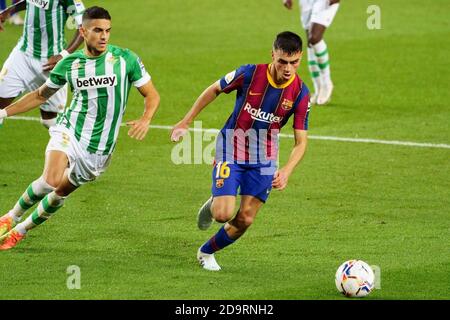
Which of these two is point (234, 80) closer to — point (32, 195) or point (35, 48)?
point (32, 195)

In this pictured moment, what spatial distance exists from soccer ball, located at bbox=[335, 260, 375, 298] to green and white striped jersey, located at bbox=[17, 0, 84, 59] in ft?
18.2

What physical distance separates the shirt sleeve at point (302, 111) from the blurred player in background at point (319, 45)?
7569mm

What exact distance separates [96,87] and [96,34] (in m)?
0.47

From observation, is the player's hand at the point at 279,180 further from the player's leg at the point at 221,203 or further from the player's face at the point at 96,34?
the player's face at the point at 96,34

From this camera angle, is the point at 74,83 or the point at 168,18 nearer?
the point at 74,83

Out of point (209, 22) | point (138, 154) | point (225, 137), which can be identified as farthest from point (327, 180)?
point (209, 22)

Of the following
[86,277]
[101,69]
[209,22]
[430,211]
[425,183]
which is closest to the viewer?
[86,277]

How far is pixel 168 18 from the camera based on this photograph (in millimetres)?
24031

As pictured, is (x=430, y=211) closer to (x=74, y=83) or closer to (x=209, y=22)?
(x=74, y=83)

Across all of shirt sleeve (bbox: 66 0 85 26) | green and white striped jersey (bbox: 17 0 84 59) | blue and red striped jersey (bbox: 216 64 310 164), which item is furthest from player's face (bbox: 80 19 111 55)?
green and white striped jersey (bbox: 17 0 84 59)

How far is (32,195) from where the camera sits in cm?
1006

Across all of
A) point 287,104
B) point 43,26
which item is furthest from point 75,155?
point 43,26

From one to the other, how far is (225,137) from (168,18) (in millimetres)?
14553

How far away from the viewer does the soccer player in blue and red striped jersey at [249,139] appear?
9570 mm
